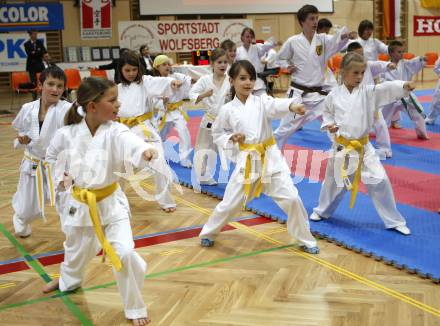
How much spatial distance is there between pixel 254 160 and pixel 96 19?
43.3ft

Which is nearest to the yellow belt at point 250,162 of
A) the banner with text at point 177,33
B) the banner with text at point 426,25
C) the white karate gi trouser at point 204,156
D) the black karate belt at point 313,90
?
the white karate gi trouser at point 204,156

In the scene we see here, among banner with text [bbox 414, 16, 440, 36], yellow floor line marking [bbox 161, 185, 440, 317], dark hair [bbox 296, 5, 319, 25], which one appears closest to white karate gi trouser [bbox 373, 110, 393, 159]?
dark hair [bbox 296, 5, 319, 25]

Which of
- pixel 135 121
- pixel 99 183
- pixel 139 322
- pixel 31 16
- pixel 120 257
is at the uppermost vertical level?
pixel 31 16

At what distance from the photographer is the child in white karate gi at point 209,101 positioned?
5816mm

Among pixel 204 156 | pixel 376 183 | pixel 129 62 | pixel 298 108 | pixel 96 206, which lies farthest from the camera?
pixel 204 156

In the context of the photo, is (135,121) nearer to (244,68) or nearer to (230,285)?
(244,68)

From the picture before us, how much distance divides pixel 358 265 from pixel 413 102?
430 centimetres

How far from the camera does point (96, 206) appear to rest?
3.13 m

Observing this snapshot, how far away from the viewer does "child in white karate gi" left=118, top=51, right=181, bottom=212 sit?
5234 mm

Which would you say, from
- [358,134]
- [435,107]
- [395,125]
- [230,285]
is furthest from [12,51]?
[230,285]

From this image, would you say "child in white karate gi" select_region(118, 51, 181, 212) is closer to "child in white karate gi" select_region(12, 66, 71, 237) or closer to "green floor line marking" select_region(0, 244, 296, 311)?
"child in white karate gi" select_region(12, 66, 71, 237)

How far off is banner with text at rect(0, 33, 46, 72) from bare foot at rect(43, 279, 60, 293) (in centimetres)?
1213

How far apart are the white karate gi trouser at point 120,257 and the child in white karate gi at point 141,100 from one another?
1996 mm

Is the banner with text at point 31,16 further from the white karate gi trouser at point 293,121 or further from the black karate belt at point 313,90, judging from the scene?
the black karate belt at point 313,90
